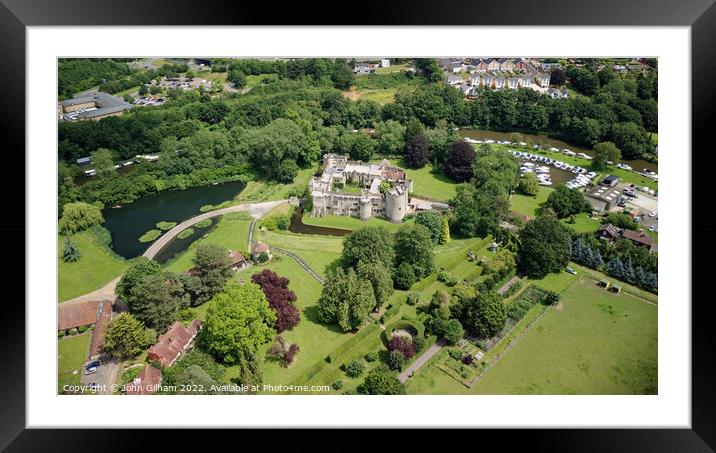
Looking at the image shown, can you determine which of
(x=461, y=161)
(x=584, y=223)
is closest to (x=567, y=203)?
(x=584, y=223)

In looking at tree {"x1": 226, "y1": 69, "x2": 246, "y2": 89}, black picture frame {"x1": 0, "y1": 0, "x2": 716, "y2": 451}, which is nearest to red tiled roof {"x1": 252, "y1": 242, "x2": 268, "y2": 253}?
black picture frame {"x1": 0, "y1": 0, "x2": 716, "y2": 451}

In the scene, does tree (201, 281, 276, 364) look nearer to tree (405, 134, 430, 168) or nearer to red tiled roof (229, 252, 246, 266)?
red tiled roof (229, 252, 246, 266)

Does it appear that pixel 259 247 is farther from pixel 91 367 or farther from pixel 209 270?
pixel 91 367

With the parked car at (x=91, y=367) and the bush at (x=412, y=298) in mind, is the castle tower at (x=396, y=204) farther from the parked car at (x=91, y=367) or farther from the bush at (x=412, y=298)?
the parked car at (x=91, y=367)

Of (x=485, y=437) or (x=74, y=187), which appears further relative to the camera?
(x=74, y=187)

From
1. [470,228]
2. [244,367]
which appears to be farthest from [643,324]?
[244,367]

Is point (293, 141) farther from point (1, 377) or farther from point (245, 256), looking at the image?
point (1, 377)

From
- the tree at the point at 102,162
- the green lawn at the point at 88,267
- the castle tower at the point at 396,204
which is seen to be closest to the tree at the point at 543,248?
the castle tower at the point at 396,204
